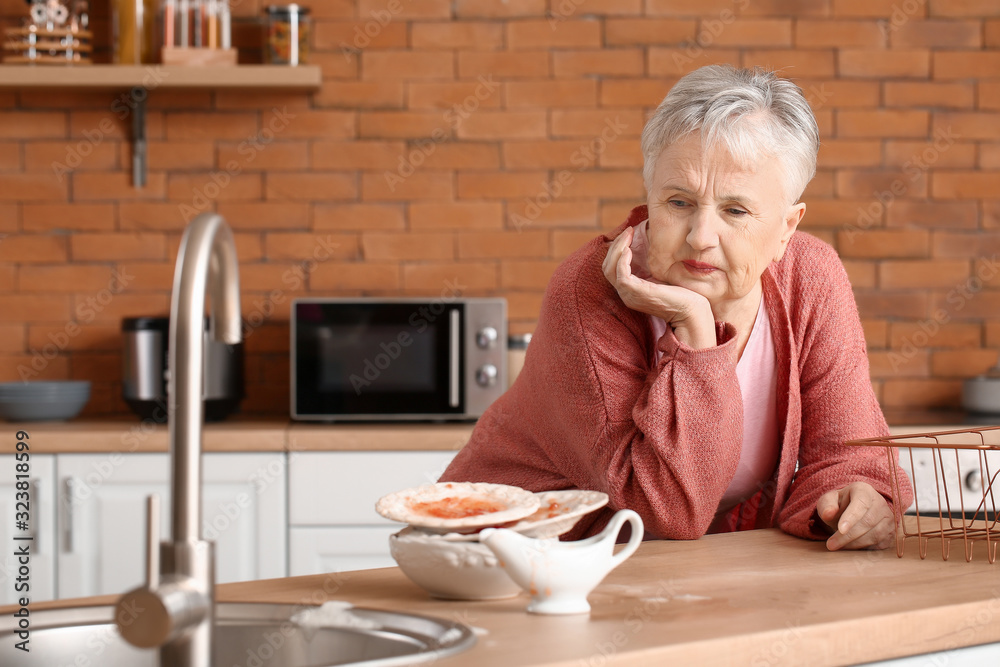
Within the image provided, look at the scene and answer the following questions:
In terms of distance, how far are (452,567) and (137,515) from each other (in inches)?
68.2

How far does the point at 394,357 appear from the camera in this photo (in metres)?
2.59

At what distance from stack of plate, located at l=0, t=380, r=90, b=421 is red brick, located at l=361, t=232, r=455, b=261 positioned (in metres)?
0.89

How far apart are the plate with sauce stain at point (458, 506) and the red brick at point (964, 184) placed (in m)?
2.50

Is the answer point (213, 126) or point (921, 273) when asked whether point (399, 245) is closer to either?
point (213, 126)

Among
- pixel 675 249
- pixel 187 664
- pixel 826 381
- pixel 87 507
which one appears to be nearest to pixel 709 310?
pixel 675 249

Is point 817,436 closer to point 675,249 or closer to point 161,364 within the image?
point 675,249

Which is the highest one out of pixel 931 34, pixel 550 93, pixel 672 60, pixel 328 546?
pixel 931 34

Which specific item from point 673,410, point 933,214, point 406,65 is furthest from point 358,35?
point 673,410

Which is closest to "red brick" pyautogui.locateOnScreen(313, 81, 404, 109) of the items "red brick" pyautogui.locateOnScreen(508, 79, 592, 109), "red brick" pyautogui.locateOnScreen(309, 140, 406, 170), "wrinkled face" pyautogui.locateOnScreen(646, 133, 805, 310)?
"red brick" pyautogui.locateOnScreen(309, 140, 406, 170)

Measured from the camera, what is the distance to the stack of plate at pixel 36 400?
2.58 meters

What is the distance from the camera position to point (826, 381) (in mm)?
1435

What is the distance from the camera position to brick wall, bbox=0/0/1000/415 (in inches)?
117

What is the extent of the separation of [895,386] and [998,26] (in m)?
1.16

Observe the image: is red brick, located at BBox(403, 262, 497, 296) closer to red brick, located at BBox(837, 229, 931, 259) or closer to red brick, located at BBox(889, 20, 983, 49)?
red brick, located at BBox(837, 229, 931, 259)
